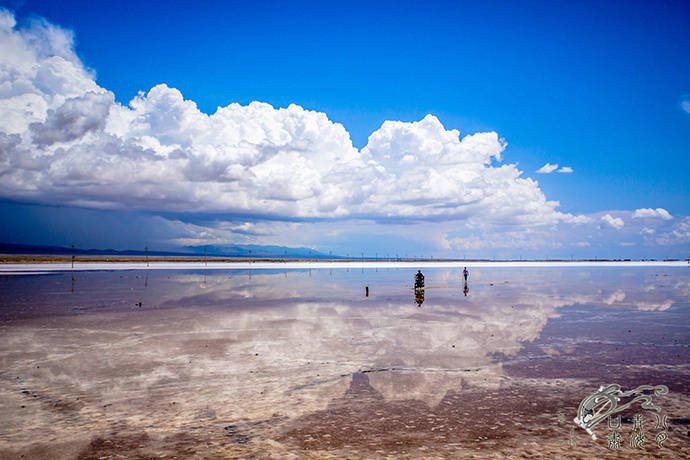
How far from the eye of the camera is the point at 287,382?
38.6ft

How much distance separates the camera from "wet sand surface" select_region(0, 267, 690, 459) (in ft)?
26.1

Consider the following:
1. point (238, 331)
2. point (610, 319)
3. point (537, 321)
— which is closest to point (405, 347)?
point (238, 331)

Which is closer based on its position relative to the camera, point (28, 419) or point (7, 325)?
point (28, 419)

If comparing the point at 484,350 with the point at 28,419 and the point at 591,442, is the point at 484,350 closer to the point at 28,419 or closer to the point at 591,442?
the point at 591,442

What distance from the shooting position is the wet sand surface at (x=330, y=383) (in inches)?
313

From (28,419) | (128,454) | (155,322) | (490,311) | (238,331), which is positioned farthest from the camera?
(490,311)

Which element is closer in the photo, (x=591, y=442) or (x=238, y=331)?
(x=591, y=442)

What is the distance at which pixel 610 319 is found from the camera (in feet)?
76.1

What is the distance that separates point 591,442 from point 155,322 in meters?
20.2

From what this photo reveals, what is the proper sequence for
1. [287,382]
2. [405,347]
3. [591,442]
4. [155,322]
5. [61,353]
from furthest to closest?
[155,322] < [405,347] < [61,353] < [287,382] < [591,442]

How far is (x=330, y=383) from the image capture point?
1168 centimetres

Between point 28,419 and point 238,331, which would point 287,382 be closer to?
point 28,419

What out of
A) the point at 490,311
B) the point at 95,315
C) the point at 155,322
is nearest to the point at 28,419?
the point at 155,322

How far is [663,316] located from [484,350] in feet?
53.9
